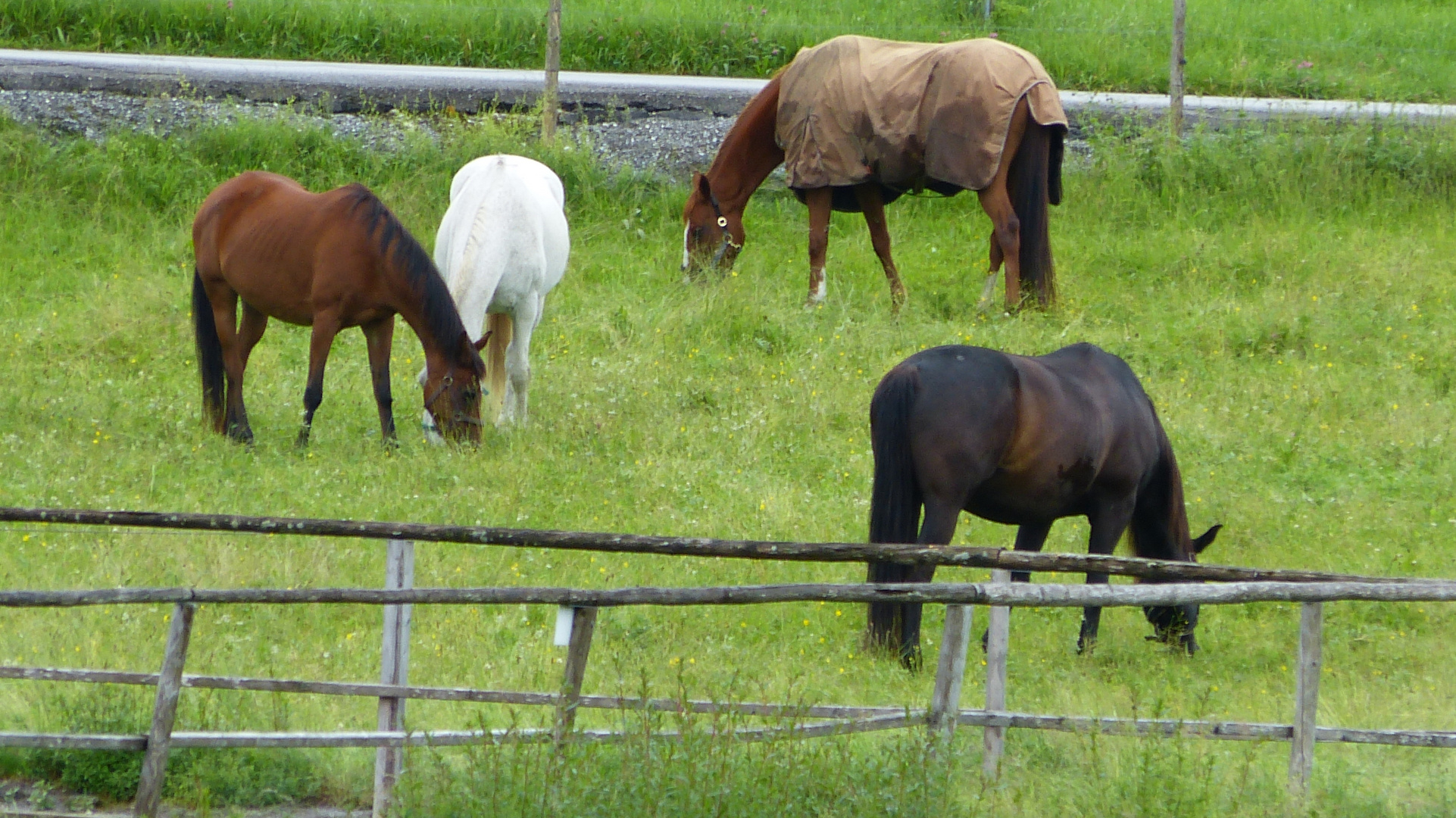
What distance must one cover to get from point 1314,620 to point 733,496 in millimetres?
3920

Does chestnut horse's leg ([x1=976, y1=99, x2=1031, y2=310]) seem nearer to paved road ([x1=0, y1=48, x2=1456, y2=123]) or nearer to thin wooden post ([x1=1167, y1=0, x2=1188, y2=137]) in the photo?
thin wooden post ([x1=1167, y1=0, x2=1188, y2=137])

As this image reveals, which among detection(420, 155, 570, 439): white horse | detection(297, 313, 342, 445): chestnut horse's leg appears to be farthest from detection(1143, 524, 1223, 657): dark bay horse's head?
detection(297, 313, 342, 445): chestnut horse's leg

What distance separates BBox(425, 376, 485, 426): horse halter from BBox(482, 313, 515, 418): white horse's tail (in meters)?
0.91

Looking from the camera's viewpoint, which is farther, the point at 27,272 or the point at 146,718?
the point at 27,272

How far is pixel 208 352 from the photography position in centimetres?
895

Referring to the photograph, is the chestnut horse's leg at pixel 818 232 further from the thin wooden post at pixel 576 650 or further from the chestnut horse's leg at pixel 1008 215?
the thin wooden post at pixel 576 650

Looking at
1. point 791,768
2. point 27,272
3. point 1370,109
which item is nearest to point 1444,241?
point 1370,109

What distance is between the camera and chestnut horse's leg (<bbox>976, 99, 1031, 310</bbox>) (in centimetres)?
1091

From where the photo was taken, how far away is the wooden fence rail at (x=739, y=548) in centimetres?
419

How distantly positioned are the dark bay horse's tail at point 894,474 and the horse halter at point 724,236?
235 inches

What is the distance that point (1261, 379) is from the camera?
9594 mm

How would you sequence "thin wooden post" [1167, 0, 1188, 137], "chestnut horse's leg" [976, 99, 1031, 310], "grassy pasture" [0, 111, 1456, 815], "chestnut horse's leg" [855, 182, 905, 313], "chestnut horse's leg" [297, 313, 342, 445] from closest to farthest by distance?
"grassy pasture" [0, 111, 1456, 815] < "chestnut horse's leg" [297, 313, 342, 445] < "chestnut horse's leg" [976, 99, 1031, 310] < "chestnut horse's leg" [855, 182, 905, 313] < "thin wooden post" [1167, 0, 1188, 137]

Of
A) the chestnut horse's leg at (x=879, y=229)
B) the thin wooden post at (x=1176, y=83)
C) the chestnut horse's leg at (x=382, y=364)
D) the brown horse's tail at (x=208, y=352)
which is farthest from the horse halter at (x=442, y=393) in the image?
the thin wooden post at (x=1176, y=83)

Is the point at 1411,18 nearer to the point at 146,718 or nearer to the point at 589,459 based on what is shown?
the point at 589,459
